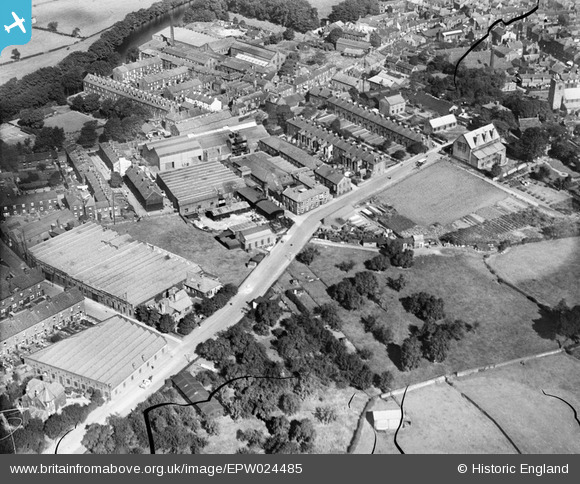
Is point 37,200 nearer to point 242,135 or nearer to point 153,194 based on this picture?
point 153,194

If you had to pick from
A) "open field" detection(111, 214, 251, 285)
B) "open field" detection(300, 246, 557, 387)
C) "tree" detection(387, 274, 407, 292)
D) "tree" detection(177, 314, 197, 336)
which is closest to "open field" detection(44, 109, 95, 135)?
"open field" detection(111, 214, 251, 285)

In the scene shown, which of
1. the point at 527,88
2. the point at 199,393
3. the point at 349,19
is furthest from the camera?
the point at 349,19

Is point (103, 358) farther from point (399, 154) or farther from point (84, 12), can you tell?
point (84, 12)

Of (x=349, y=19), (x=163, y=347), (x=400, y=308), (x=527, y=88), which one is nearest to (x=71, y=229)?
(x=163, y=347)

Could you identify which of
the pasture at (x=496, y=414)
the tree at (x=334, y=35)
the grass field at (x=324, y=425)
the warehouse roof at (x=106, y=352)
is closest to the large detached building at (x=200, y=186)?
the warehouse roof at (x=106, y=352)

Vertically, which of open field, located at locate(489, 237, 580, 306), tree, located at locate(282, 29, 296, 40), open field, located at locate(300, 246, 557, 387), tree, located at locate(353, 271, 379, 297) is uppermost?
tree, located at locate(353, 271, 379, 297)

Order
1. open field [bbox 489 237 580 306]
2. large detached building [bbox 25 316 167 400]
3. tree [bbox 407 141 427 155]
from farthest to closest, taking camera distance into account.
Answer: tree [bbox 407 141 427 155] < open field [bbox 489 237 580 306] < large detached building [bbox 25 316 167 400]

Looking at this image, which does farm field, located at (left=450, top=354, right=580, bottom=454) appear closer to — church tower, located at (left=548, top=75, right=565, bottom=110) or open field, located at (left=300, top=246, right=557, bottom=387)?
open field, located at (left=300, top=246, right=557, bottom=387)

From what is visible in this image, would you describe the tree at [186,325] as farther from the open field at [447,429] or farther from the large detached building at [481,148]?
the large detached building at [481,148]
